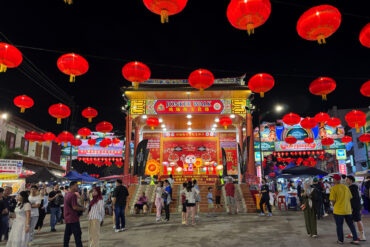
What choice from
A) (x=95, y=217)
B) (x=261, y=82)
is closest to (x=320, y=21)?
(x=261, y=82)

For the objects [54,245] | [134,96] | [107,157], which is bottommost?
[54,245]

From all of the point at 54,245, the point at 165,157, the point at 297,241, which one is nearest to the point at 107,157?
the point at 165,157

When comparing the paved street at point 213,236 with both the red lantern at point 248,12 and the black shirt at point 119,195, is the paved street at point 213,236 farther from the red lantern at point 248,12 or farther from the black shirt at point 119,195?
the red lantern at point 248,12

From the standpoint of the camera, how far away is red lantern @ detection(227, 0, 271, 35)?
16.3 feet

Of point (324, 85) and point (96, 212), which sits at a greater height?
point (324, 85)

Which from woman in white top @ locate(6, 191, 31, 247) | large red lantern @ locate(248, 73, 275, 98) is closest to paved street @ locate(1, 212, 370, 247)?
woman in white top @ locate(6, 191, 31, 247)

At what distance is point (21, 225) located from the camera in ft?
Result: 18.3

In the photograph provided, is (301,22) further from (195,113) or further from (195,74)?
(195,113)

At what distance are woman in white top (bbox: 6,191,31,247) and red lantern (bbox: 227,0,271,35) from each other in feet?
18.6

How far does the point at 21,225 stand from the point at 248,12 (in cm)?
619

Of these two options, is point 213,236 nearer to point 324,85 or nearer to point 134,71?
point 134,71

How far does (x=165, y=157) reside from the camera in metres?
21.8

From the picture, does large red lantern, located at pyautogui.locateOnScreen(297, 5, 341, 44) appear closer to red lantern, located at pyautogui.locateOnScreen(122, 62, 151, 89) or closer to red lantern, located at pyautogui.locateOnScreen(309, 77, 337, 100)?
red lantern, located at pyautogui.locateOnScreen(309, 77, 337, 100)

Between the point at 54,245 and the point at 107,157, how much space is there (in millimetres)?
24242
